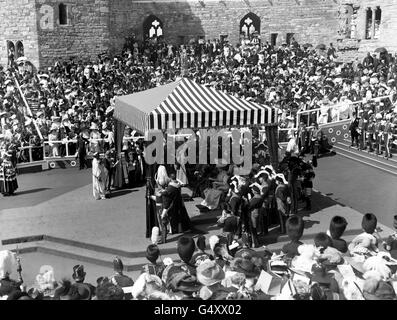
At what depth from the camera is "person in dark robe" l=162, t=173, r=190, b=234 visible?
1268cm

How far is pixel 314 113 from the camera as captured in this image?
2516 centimetres

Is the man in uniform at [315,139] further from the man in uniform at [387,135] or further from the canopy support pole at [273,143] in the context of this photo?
the canopy support pole at [273,143]

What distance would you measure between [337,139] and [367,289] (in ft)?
59.2

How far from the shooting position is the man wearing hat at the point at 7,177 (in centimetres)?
1744

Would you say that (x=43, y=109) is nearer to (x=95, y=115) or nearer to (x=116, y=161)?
(x=95, y=115)

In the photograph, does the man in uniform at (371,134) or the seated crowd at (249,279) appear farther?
the man in uniform at (371,134)

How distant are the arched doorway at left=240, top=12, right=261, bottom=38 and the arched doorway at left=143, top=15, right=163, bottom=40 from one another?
5.31 meters

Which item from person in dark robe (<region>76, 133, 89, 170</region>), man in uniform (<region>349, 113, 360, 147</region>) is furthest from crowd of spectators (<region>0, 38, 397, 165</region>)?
person in dark robe (<region>76, 133, 89, 170</region>)

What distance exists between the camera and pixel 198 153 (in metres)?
17.5

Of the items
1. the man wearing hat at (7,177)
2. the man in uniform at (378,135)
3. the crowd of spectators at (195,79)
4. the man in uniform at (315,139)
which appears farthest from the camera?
the crowd of spectators at (195,79)

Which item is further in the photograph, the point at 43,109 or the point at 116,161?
the point at 43,109

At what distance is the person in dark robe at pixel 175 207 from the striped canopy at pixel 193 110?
54.1 inches

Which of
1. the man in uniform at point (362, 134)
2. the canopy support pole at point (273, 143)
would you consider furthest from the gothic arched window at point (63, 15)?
the canopy support pole at point (273, 143)
